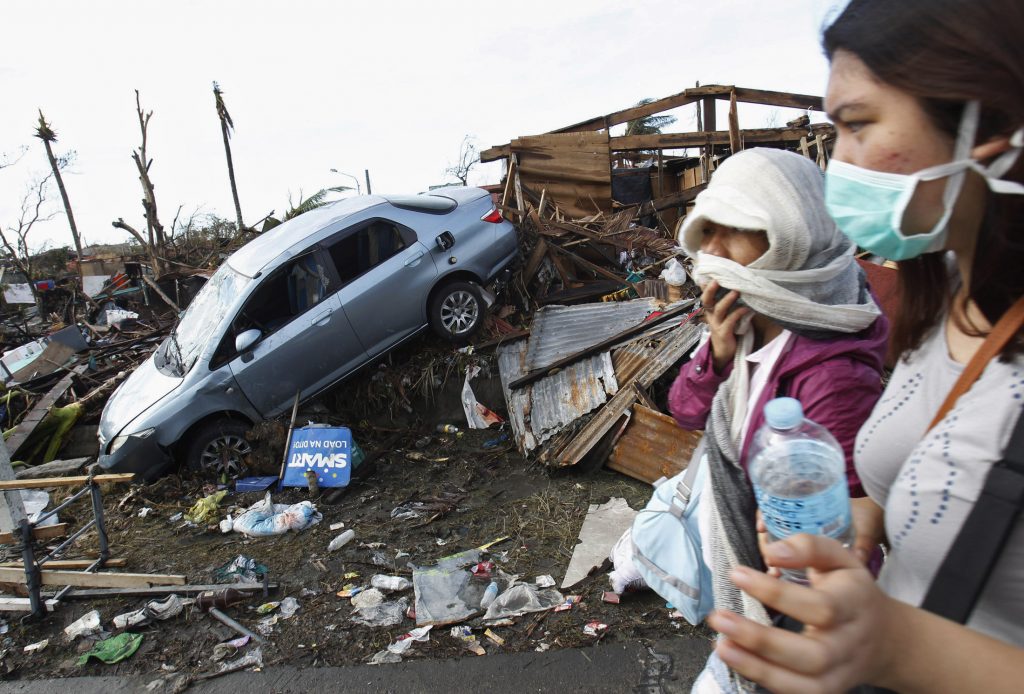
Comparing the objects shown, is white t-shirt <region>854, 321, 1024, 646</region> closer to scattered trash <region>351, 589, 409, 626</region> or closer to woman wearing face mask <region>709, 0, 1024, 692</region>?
woman wearing face mask <region>709, 0, 1024, 692</region>

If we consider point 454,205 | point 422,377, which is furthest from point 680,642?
point 454,205

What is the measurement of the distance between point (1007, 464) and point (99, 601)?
5419 mm

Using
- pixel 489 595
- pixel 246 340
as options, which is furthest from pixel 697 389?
pixel 246 340

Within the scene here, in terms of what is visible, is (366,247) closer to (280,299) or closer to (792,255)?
(280,299)

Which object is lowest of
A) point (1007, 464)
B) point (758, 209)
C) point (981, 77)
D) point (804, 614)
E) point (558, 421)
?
point (558, 421)

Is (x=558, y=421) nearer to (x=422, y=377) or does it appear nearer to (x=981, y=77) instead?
(x=422, y=377)

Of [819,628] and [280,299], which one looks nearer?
[819,628]

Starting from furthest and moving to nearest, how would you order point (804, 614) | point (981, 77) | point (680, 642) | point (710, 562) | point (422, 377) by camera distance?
1. point (422, 377)
2. point (680, 642)
3. point (710, 562)
4. point (981, 77)
5. point (804, 614)

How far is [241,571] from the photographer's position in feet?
14.8

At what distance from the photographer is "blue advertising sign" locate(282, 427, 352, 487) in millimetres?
5805

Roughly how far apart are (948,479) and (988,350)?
0.21m

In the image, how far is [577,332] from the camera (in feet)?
21.7

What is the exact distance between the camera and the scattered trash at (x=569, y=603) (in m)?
3.69

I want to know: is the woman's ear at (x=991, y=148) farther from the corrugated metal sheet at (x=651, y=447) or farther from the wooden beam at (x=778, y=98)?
the wooden beam at (x=778, y=98)
